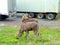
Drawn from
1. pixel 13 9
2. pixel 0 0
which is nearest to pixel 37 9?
pixel 13 9

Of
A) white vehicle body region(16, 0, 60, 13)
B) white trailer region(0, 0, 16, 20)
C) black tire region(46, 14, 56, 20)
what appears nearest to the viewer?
white trailer region(0, 0, 16, 20)

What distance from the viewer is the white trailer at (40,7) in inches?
830

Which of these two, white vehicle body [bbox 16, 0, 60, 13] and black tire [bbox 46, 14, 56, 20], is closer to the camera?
white vehicle body [bbox 16, 0, 60, 13]

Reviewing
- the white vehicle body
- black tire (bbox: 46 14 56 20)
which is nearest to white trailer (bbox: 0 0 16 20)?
the white vehicle body

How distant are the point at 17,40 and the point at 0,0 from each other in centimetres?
925

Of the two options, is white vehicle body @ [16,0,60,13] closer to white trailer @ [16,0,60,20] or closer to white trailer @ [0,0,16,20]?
white trailer @ [16,0,60,20]

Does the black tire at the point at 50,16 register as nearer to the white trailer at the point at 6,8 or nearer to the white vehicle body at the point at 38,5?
the white vehicle body at the point at 38,5

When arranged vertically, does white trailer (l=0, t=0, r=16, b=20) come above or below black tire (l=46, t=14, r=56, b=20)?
above

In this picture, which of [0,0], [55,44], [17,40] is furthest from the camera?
[0,0]

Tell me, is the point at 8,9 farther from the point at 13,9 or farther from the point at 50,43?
the point at 50,43

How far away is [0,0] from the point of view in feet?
64.0

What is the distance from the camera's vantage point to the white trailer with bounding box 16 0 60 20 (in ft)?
69.2

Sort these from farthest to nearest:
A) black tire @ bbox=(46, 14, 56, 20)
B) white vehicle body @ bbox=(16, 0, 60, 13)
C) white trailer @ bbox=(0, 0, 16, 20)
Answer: black tire @ bbox=(46, 14, 56, 20) → white vehicle body @ bbox=(16, 0, 60, 13) → white trailer @ bbox=(0, 0, 16, 20)

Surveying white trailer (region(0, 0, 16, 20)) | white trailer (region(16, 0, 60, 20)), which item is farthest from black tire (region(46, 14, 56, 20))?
white trailer (region(0, 0, 16, 20))
